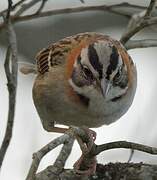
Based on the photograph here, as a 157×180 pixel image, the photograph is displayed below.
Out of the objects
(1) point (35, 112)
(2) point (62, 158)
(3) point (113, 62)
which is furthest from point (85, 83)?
(1) point (35, 112)

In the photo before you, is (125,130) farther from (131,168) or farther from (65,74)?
(131,168)

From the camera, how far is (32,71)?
144 inches

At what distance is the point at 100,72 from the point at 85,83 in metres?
0.15

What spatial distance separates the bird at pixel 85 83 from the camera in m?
2.75

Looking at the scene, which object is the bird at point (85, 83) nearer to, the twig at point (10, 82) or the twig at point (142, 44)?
the twig at point (142, 44)

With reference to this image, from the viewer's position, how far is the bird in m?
2.75

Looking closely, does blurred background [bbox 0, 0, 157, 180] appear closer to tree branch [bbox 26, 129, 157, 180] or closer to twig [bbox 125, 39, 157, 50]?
twig [bbox 125, 39, 157, 50]

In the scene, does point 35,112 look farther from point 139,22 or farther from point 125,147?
point 125,147

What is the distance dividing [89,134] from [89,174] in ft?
0.55

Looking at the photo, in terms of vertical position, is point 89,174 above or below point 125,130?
above

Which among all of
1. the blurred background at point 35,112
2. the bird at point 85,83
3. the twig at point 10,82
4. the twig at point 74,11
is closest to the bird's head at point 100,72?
the bird at point 85,83

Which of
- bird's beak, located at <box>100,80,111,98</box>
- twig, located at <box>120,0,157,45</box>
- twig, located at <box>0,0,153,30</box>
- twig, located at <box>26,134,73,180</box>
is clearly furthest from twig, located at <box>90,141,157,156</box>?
twig, located at <box>0,0,153,30</box>

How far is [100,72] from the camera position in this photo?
107 inches

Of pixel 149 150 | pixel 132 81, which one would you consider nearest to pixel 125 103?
pixel 132 81
